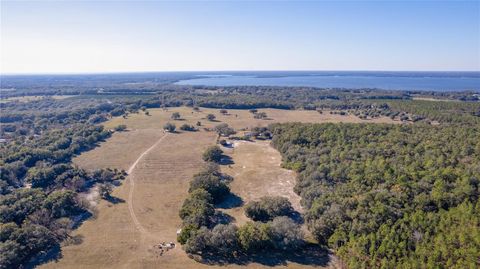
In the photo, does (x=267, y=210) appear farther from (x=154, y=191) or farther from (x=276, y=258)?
(x=154, y=191)

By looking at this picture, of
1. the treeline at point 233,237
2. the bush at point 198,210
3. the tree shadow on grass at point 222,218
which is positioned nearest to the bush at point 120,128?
the bush at point 198,210

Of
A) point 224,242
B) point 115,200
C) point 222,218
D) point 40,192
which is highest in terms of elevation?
point 40,192

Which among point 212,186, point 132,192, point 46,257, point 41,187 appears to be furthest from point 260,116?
point 46,257

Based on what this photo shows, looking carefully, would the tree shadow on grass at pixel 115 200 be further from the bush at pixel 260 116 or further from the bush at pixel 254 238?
the bush at pixel 260 116

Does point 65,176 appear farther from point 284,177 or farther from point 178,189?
point 284,177

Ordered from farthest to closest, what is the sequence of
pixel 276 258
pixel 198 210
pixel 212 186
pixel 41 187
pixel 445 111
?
pixel 445 111
pixel 41 187
pixel 212 186
pixel 198 210
pixel 276 258

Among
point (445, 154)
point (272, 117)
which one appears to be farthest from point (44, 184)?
point (272, 117)
